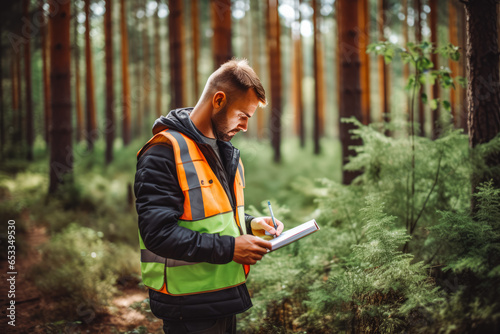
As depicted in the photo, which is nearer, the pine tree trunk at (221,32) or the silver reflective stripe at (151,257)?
the silver reflective stripe at (151,257)

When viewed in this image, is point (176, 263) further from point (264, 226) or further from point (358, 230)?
point (358, 230)

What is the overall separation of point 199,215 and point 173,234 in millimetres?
208

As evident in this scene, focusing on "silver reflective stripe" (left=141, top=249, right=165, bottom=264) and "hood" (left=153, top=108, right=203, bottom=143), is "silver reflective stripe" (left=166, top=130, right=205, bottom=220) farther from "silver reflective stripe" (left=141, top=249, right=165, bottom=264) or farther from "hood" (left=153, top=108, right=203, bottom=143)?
"silver reflective stripe" (left=141, top=249, right=165, bottom=264)

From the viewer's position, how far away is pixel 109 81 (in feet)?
51.1

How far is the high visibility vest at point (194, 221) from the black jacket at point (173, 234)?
0.05m

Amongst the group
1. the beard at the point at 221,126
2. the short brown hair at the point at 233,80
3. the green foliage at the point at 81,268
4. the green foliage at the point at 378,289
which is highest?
the short brown hair at the point at 233,80

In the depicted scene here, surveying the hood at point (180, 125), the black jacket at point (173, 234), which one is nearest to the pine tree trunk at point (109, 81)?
the hood at point (180, 125)

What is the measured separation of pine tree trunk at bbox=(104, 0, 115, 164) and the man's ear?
45.2ft

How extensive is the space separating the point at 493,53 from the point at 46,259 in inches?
264

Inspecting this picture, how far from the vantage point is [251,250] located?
1.92m

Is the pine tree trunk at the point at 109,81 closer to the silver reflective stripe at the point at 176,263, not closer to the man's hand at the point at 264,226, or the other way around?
the man's hand at the point at 264,226

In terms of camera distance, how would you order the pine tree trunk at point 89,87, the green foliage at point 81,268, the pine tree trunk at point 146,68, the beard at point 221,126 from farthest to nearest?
the pine tree trunk at point 146,68, the pine tree trunk at point 89,87, the green foliage at point 81,268, the beard at point 221,126

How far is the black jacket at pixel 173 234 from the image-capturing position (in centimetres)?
184

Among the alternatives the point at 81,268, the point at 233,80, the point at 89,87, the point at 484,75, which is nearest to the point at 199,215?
the point at 233,80
